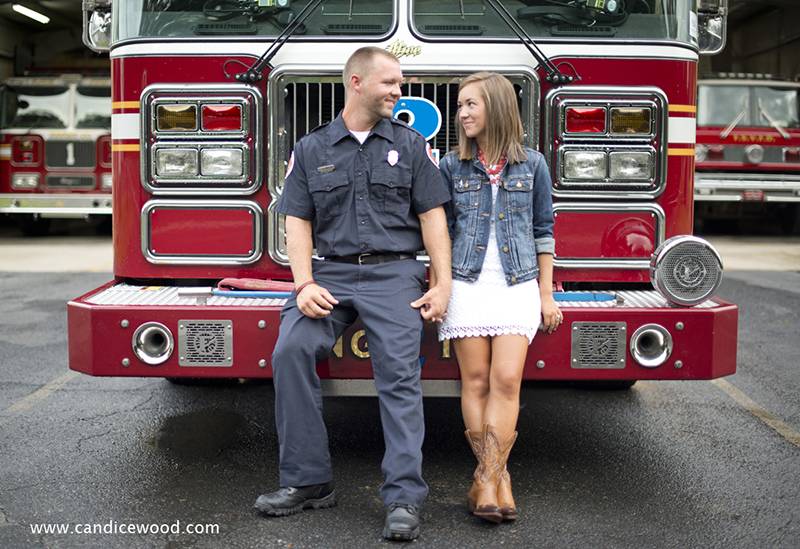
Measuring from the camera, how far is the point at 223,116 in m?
4.54

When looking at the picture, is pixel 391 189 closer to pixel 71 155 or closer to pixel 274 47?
pixel 274 47

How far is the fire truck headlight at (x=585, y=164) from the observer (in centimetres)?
455

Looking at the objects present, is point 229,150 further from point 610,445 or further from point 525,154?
point 610,445

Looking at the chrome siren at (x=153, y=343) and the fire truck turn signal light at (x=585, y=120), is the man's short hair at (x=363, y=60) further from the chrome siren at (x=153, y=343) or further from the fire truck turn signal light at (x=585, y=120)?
the chrome siren at (x=153, y=343)

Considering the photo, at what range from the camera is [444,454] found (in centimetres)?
476

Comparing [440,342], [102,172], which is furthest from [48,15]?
[440,342]

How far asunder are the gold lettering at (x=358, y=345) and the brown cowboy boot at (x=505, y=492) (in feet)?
2.06

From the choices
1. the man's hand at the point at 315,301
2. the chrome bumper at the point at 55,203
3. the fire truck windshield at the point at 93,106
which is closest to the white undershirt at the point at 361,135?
the man's hand at the point at 315,301

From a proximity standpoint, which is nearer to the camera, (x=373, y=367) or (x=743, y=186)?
(x=373, y=367)

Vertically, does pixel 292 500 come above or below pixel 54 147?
below

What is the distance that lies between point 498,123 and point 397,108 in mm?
781

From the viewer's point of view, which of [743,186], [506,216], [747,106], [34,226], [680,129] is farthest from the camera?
[34,226]

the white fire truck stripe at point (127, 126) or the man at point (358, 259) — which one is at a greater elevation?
the white fire truck stripe at point (127, 126)

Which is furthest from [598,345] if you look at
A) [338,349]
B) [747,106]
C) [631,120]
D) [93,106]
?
[93,106]
